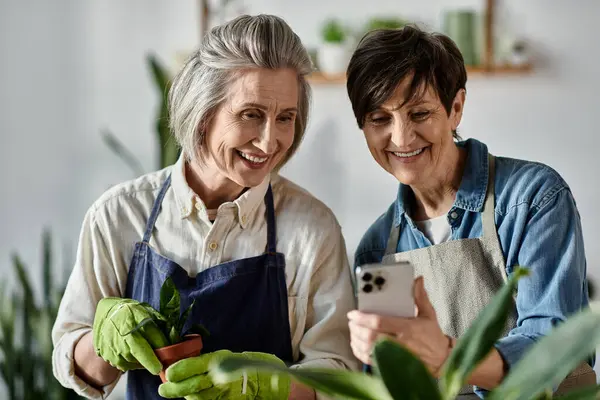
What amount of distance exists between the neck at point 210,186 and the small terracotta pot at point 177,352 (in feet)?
1.26

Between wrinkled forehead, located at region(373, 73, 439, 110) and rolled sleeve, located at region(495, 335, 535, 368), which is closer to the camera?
rolled sleeve, located at region(495, 335, 535, 368)

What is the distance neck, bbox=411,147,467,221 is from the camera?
5.52 ft

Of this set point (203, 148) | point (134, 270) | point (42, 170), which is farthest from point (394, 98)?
point (42, 170)

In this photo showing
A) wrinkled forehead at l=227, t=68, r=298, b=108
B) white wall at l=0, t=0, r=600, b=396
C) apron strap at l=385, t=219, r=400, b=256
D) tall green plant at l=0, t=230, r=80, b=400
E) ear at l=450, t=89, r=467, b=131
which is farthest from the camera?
white wall at l=0, t=0, r=600, b=396

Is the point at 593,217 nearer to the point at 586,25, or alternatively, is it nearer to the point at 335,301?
the point at 586,25

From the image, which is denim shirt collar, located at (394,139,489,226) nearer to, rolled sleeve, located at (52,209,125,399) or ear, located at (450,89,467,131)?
ear, located at (450,89,467,131)

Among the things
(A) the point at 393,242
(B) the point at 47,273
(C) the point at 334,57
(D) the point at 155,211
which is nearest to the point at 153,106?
(C) the point at 334,57

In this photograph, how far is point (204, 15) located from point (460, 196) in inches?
98.0

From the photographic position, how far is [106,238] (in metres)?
1.71

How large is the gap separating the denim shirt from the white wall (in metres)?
2.12

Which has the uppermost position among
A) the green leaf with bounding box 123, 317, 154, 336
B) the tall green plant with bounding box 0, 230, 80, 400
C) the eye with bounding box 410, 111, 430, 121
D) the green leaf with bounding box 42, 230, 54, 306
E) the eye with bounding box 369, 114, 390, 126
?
the eye with bounding box 410, 111, 430, 121

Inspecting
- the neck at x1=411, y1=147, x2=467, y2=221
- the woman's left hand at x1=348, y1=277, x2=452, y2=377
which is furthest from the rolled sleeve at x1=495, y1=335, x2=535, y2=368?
the neck at x1=411, y1=147, x2=467, y2=221

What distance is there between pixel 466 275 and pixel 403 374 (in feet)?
2.46

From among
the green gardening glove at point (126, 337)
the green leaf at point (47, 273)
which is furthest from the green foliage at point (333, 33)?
the green gardening glove at point (126, 337)
